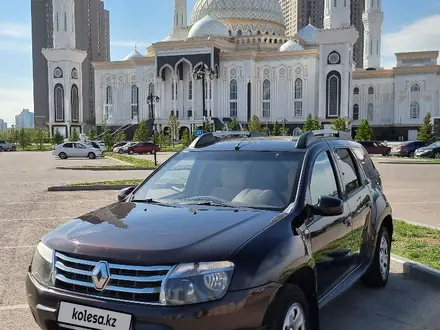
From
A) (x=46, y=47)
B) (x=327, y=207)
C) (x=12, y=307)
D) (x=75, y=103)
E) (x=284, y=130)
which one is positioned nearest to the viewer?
(x=327, y=207)

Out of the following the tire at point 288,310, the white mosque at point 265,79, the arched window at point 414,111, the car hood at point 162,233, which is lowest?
the tire at point 288,310

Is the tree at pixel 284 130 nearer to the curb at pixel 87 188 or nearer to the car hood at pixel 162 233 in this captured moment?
the curb at pixel 87 188


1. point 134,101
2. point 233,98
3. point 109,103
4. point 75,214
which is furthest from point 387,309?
point 109,103

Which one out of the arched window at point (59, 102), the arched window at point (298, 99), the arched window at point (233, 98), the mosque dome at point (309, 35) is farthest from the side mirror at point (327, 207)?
the mosque dome at point (309, 35)

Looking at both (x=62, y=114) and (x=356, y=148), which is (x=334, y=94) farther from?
(x=356, y=148)

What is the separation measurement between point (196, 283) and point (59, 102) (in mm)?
87963

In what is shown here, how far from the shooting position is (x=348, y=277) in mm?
4398

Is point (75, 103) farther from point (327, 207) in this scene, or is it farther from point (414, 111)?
point (327, 207)

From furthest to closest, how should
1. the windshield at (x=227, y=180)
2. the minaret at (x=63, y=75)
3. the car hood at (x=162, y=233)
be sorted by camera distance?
the minaret at (x=63, y=75) < the windshield at (x=227, y=180) < the car hood at (x=162, y=233)

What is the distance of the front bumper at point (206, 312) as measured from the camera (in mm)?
2738

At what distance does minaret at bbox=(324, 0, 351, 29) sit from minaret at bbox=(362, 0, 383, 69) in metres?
16.1

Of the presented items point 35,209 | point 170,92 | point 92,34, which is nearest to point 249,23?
point 170,92

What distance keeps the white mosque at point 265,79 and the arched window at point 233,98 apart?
16cm

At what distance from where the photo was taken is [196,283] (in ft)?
9.20
